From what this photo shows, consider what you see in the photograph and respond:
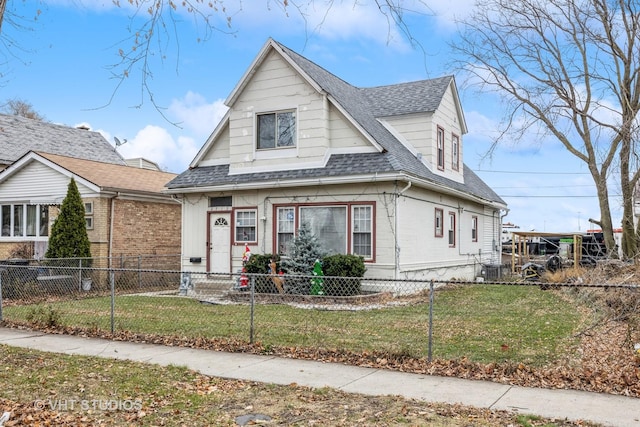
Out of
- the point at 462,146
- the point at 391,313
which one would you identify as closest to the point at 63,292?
the point at 391,313

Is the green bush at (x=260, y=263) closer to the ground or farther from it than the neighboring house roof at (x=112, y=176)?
closer to the ground

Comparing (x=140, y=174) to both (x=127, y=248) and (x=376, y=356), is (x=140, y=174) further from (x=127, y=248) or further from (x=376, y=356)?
(x=376, y=356)

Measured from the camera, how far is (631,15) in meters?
21.4

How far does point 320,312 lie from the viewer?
1288 centimetres

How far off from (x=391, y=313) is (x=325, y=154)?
626 cm

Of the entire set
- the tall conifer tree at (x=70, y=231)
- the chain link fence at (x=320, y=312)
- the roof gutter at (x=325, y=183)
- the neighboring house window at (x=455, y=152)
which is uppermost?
the neighboring house window at (x=455, y=152)

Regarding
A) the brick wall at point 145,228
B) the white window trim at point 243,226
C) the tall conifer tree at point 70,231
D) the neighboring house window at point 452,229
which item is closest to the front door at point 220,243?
the white window trim at point 243,226

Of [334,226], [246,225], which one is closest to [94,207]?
[246,225]

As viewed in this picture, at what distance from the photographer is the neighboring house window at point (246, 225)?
60.4 ft

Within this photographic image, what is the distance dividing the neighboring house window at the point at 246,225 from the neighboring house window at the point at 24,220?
8245 mm

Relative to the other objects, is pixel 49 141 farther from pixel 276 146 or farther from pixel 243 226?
pixel 276 146

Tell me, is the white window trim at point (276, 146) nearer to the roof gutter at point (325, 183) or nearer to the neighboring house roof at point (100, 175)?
the roof gutter at point (325, 183)

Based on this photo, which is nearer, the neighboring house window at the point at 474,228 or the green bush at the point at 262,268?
the green bush at the point at 262,268

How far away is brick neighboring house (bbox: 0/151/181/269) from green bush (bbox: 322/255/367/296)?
8.06m
